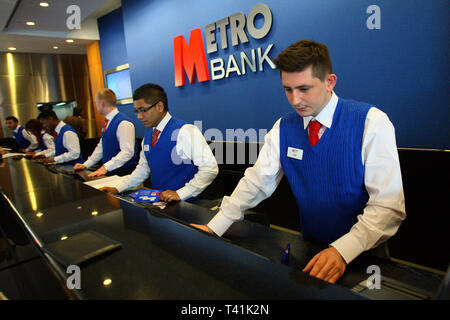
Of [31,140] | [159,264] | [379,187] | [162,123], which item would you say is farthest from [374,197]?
[31,140]

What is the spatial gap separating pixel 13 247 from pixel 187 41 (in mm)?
4307

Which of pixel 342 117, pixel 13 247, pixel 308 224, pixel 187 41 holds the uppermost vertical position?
pixel 187 41

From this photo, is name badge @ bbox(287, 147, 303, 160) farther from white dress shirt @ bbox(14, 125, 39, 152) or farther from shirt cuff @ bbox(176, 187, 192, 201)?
white dress shirt @ bbox(14, 125, 39, 152)

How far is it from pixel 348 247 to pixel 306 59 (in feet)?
2.48

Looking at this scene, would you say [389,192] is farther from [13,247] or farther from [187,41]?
[187,41]

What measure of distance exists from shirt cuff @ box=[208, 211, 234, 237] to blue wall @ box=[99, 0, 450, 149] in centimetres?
219

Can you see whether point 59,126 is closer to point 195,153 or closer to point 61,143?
point 61,143

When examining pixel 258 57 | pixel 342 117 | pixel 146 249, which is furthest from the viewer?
pixel 258 57

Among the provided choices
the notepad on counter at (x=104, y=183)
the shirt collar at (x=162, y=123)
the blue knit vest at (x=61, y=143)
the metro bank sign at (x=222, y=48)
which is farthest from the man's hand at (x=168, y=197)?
the blue knit vest at (x=61, y=143)

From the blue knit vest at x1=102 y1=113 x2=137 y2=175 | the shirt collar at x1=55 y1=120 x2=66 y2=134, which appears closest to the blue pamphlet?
the blue knit vest at x1=102 y1=113 x2=137 y2=175

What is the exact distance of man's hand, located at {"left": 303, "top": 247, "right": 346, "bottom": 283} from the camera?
2.79ft

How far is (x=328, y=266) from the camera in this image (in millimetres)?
857

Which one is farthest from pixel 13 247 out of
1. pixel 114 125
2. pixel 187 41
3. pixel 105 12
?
pixel 105 12

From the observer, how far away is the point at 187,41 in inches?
183
